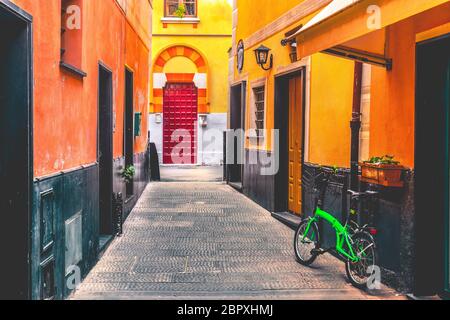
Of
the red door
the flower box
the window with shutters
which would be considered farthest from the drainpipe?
the red door

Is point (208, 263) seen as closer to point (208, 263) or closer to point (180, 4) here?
point (208, 263)

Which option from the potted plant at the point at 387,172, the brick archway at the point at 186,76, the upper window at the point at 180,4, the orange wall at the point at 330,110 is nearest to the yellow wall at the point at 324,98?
the orange wall at the point at 330,110

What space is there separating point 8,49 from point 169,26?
19.3 metres

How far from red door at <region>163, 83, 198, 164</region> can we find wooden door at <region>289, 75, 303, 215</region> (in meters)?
12.5

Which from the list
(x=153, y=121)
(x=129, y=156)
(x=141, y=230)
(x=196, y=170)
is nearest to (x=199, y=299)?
(x=141, y=230)

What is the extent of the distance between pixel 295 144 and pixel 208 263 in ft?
13.2

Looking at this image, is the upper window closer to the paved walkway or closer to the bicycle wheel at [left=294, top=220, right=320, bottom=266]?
the paved walkway

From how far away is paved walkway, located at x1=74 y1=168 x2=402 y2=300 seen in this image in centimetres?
622

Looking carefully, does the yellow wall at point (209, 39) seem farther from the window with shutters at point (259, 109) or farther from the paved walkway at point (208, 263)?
the paved walkway at point (208, 263)

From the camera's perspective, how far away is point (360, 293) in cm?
623

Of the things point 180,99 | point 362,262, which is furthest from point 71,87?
point 180,99

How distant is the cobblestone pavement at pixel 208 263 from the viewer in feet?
20.4

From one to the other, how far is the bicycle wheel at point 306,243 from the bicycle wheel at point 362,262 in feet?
2.91

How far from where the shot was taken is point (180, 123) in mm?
→ 23562
